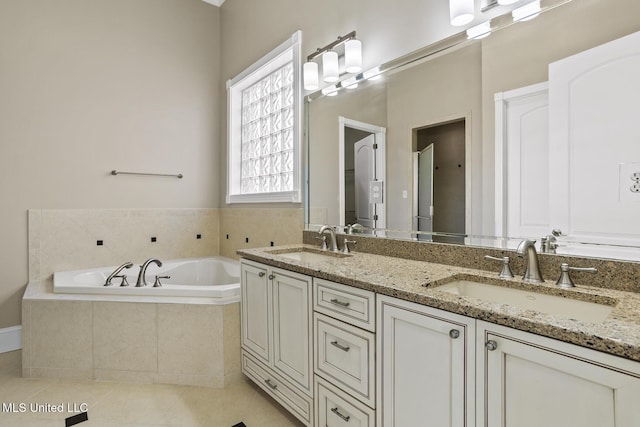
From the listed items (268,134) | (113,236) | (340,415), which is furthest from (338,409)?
(113,236)

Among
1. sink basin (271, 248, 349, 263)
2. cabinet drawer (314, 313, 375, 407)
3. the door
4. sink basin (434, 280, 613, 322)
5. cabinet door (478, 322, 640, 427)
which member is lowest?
cabinet drawer (314, 313, 375, 407)

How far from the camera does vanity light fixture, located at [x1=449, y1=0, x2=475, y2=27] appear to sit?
1.50 metres

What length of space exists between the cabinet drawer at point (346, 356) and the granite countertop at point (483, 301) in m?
0.19

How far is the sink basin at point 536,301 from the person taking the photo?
1.06m

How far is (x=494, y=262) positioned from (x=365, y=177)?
0.94m

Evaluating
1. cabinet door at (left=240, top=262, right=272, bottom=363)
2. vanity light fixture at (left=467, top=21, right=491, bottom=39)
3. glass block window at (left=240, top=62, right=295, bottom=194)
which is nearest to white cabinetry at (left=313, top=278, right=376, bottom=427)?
cabinet door at (left=240, top=262, right=272, bottom=363)

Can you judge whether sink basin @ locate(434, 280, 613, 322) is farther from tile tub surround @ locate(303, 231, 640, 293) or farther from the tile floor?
the tile floor

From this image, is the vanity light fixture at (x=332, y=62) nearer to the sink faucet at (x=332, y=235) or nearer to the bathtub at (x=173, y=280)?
the sink faucet at (x=332, y=235)

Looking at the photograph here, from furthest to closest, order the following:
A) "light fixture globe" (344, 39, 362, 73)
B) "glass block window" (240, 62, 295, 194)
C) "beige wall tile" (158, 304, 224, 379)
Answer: "glass block window" (240, 62, 295, 194) → "beige wall tile" (158, 304, 224, 379) → "light fixture globe" (344, 39, 362, 73)

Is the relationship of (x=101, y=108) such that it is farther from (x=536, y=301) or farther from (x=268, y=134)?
(x=536, y=301)

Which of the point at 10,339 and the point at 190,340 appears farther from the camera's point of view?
the point at 10,339

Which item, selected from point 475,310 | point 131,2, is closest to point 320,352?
point 475,310

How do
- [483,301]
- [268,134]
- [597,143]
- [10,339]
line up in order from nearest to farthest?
1. [483,301]
2. [597,143]
3. [10,339]
4. [268,134]

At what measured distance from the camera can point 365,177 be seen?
213cm
